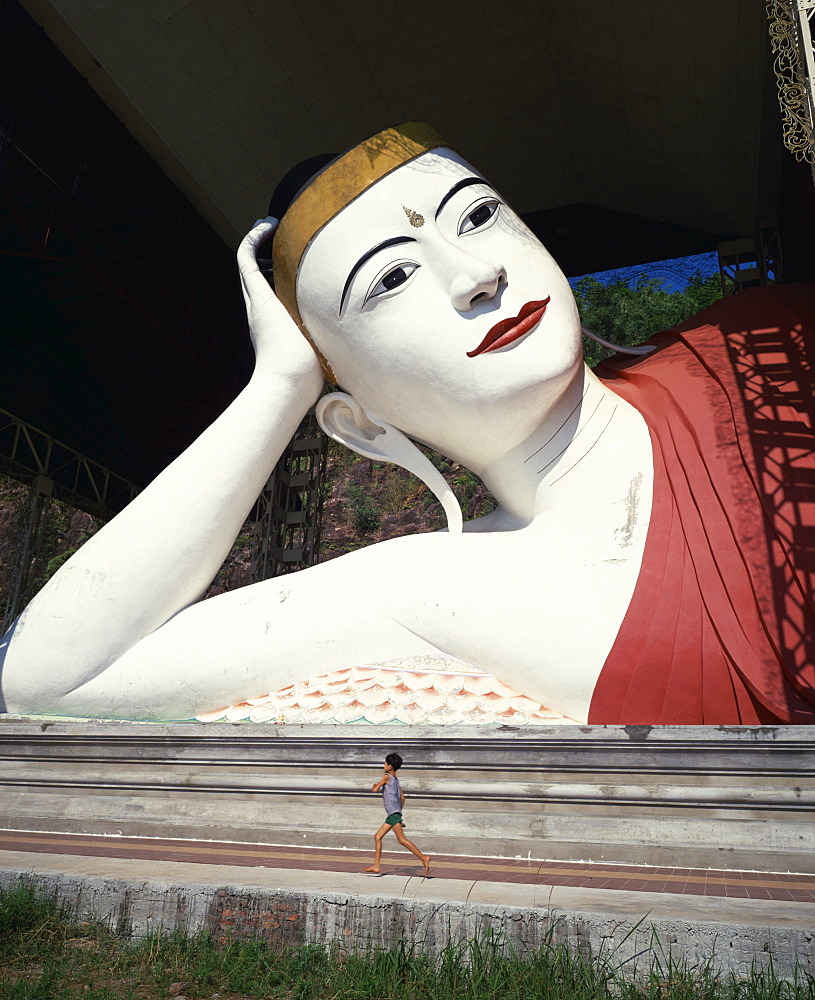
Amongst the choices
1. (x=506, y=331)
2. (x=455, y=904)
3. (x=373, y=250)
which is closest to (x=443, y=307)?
(x=506, y=331)

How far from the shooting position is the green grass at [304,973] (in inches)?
65.6

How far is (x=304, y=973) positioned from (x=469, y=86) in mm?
6622

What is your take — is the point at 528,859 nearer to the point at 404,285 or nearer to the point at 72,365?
the point at 404,285

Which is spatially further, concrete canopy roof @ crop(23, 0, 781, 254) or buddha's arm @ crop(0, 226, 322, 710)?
concrete canopy roof @ crop(23, 0, 781, 254)

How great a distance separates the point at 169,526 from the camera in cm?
434

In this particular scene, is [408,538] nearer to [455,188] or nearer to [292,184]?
[455,188]

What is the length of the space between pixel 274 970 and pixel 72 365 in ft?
30.5

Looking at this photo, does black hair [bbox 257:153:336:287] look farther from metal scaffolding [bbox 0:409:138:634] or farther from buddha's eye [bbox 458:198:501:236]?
metal scaffolding [bbox 0:409:138:634]

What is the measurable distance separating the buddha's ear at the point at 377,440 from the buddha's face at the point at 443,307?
163 millimetres

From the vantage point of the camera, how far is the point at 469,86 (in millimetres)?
6953

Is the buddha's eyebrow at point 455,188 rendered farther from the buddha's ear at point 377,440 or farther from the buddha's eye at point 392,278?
the buddha's ear at point 377,440

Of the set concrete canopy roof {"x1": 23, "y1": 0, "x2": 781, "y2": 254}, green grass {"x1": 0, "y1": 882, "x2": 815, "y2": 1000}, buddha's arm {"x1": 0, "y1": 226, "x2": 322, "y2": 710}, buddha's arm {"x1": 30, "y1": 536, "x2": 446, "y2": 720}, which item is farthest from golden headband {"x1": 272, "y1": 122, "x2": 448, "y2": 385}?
green grass {"x1": 0, "y1": 882, "x2": 815, "y2": 1000}

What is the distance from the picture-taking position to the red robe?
3562mm

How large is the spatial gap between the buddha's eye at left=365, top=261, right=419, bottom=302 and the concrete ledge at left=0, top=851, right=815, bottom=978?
286 cm
